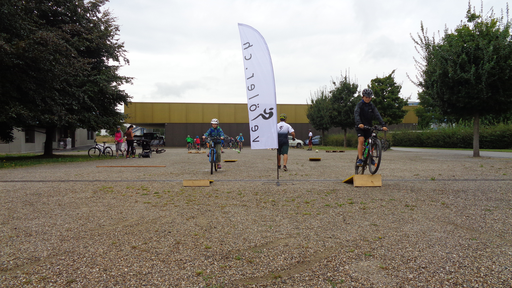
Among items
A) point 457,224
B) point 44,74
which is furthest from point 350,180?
point 44,74

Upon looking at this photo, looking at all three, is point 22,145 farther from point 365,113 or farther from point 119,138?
point 365,113

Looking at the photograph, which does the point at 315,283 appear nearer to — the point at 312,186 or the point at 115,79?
the point at 312,186

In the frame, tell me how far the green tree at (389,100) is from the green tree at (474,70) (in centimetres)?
1703

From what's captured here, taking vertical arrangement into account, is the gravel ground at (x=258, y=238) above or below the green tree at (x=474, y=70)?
below

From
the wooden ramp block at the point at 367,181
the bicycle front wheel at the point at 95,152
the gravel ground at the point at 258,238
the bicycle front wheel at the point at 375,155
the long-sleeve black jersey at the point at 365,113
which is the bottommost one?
the gravel ground at the point at 258,238

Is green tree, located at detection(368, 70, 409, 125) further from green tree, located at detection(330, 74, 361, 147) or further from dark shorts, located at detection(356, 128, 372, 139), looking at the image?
dark shorts, located at detection(356, 128, 372, 139)

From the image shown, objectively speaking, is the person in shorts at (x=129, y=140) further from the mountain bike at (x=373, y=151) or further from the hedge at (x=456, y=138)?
the hedge at (x=456, y=138)

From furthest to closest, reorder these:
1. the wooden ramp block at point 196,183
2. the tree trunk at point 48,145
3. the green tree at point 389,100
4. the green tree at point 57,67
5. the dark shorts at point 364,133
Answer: the green tree at point 389,100
the tree trunk at point 48,145
the green tree at point 57,67
the wooden ramp block at point 196,183
the dark shorts at point 364,133

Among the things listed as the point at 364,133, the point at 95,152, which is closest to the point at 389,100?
the point at 95,152

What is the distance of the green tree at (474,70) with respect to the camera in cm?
1417

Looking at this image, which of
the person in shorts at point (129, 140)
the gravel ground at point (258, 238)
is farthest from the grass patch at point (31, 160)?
the gravel ground at point (258, 238)

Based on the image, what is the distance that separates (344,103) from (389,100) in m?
4.77

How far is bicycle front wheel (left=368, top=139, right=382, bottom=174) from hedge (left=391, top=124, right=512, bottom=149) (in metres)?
23.8

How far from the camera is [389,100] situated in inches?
1294
